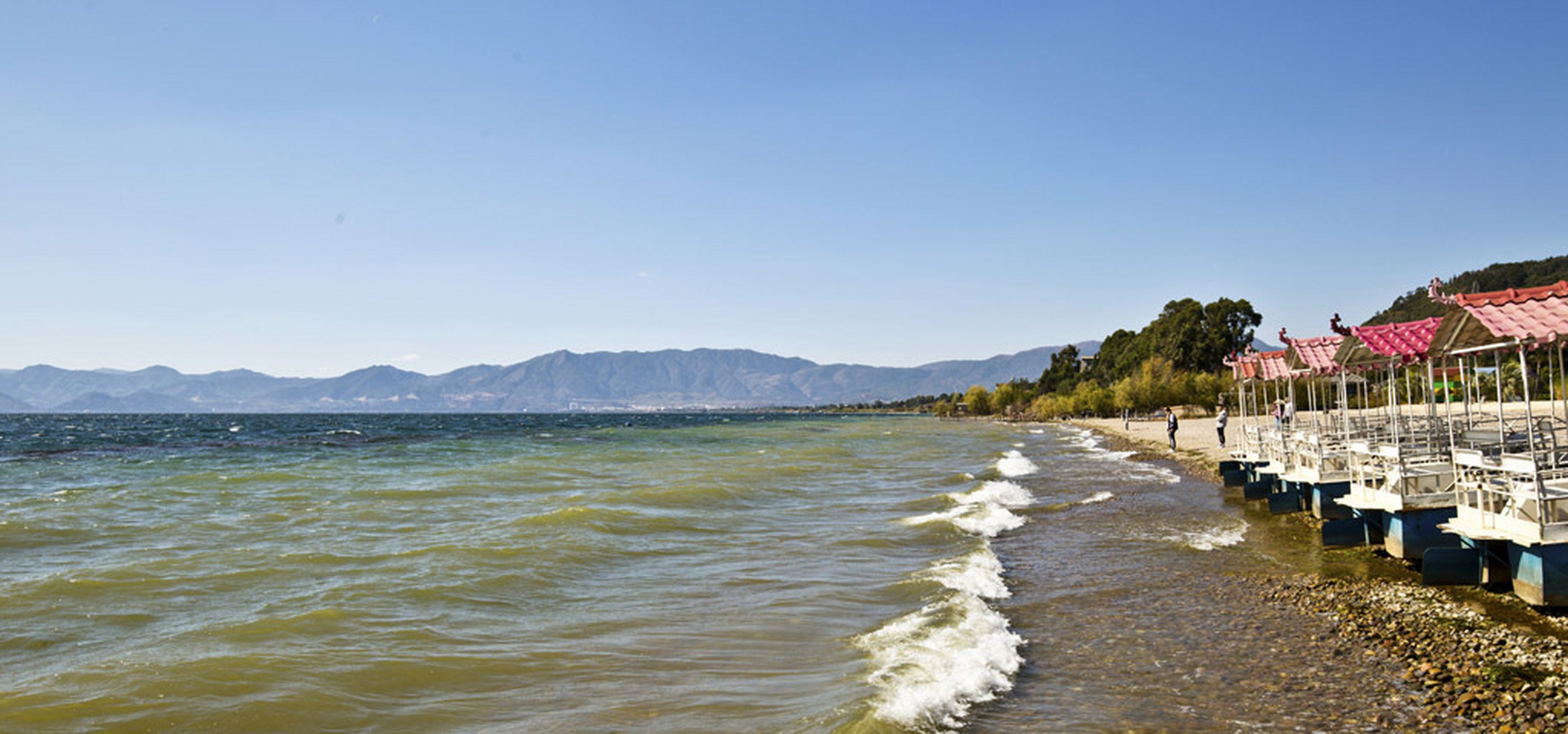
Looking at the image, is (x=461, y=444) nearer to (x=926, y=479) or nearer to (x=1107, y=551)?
(x=926, y=479)

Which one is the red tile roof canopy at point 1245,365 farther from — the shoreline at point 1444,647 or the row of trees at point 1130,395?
the row of trees at point 1130,395

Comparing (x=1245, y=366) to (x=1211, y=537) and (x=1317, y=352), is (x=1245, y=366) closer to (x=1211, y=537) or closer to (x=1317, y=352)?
(x=1317, y=352)

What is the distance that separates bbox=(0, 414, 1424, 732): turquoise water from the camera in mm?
7078

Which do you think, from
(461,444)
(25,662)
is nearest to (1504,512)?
(25,662)

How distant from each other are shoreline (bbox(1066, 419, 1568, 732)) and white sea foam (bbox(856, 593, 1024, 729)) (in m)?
2.72

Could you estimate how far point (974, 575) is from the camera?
12172 millimetres

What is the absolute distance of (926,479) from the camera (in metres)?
28.4

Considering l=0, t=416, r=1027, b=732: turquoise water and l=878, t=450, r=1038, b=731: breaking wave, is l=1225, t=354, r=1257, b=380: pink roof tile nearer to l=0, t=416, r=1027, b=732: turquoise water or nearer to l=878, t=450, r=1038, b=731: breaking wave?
l=0, t=416, r=1027, b=732: turquoise water

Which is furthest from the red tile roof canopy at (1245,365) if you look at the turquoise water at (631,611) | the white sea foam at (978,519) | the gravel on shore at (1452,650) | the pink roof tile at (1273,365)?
the gravel on shore at (1452,650)

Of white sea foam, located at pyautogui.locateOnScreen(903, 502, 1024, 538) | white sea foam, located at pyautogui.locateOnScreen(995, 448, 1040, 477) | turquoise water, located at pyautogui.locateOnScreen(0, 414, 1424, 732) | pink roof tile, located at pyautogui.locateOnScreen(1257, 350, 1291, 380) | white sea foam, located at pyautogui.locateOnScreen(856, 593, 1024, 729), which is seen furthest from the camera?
white sea foam, located at pyautogui.locateOnScreen(995, 448, 1040, 477)

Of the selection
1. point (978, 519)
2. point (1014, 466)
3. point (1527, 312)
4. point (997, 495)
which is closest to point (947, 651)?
point (1527, 312)

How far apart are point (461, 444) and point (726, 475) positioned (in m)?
30.3

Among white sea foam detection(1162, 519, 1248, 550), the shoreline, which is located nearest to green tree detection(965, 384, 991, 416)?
white sea foam detection(1162, 519, 1248, 550)

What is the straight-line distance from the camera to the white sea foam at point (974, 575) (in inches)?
444
